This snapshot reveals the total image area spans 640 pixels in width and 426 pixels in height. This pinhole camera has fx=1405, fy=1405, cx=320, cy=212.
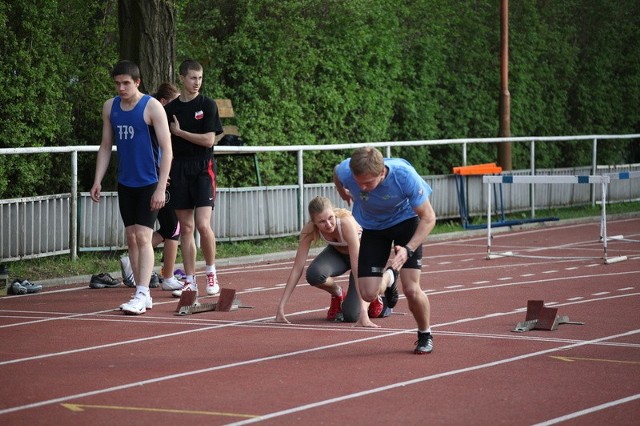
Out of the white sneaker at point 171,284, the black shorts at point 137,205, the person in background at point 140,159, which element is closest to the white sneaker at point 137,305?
the person in background at point 140,159

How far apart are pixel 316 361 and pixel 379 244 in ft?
3.45

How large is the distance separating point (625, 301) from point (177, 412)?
6613mm

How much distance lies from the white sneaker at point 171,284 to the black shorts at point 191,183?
0.93 metres

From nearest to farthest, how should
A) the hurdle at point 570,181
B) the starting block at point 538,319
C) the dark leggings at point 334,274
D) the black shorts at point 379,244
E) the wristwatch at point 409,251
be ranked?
the wristwatch at point 409,251 < the black shorts at point 379,244 < the starting block at point 538,319 < the dark leggings at point 334,274 < the hurdle at point 570,181

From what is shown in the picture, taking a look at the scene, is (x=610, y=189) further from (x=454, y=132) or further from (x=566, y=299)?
(x=566, y=299)

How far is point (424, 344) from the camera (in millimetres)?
10188

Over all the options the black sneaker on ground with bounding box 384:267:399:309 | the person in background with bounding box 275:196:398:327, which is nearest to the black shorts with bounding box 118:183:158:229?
the person in background with bounding box 275:196:398:327

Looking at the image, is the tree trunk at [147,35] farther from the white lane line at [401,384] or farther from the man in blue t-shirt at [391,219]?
the white lane line at [401,384]

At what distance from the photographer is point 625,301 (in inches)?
531

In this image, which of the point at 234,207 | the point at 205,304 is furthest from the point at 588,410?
the point at 234,207

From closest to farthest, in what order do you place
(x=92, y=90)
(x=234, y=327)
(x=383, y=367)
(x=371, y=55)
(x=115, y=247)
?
1. (x=383, y=367)
2. (x=234, y=327)
3. (x=115, y=247)
4. (x=92, y=90)
5. (x=371, y=55)

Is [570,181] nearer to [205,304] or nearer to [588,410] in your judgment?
[205,304]

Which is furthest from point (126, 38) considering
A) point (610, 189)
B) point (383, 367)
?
point (610, 189)

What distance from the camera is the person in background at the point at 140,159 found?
40.7 feet
